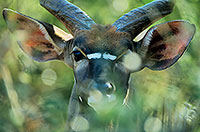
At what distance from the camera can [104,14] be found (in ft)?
29.1

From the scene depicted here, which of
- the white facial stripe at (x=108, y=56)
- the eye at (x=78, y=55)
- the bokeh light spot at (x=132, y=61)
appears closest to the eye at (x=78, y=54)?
the eye at (x=78, y=55)

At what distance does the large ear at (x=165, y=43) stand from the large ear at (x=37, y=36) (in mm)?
1271

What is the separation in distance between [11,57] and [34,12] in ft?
3.55

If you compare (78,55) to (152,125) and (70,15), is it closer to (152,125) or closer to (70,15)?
(70,15)

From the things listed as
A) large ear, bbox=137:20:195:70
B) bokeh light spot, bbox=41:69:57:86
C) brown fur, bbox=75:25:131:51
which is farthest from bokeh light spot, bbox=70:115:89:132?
bokeh light spot, bbox=41:69:57:86

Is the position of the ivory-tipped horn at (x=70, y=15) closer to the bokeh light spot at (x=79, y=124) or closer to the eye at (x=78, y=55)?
the eye at (x=78, y=55)

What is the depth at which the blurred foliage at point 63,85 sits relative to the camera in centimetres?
762

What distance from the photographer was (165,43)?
6297 mm

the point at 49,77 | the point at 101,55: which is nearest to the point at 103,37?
the point at 101,55

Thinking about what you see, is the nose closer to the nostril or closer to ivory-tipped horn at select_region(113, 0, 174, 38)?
the nostril

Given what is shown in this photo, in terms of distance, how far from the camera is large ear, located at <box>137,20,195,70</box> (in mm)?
5973

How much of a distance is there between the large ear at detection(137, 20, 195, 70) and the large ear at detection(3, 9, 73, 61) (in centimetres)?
127

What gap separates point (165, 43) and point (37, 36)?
6.69 feet

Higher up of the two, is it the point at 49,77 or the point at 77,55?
the point at 77,55
